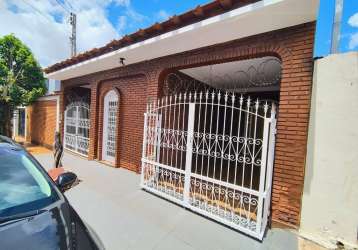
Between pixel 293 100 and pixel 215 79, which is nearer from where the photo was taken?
pixel 293 100

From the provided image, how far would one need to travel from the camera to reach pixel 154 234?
3.16m

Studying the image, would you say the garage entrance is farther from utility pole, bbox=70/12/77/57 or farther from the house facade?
utility pole, bbox=70/12/77/57

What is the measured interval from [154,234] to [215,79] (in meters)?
5.00

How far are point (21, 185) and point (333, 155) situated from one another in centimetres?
416

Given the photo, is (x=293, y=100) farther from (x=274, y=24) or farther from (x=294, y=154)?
(x=274, y=24)

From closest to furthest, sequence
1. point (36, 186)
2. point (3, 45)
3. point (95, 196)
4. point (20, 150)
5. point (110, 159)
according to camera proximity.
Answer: point (36, 186) → point (20, 150) → point (95, 196) → point (110, 159) → point (3, 45)

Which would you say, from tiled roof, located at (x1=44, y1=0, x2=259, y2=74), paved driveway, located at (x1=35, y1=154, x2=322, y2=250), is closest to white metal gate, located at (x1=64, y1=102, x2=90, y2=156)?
tiled roof, located at (x1=44, y1=0, x2=259, y2=74)

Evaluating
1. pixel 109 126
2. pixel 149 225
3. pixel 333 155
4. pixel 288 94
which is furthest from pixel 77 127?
pixel 333 155

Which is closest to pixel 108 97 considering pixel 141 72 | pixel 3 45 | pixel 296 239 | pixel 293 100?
pixel 141 72

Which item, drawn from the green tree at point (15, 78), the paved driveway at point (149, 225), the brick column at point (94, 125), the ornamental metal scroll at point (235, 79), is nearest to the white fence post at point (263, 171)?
the paved driveway at point (149, 225)

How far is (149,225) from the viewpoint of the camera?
11.1 feet

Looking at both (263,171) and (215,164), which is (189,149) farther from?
(263,171)

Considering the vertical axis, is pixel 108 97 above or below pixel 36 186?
above

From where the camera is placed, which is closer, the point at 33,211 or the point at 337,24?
the point at 33,211
